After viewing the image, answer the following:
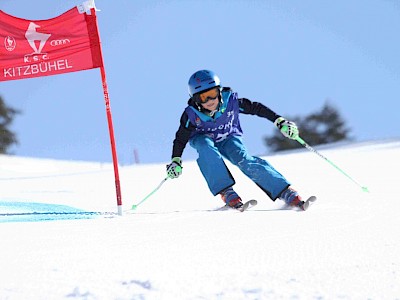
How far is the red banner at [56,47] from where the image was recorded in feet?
13.4

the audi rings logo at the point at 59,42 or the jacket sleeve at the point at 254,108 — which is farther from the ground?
the audi rings logo at the point at 59,42

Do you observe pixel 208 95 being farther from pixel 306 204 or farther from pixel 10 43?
pixel 10 43

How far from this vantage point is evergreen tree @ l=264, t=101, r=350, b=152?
30.4 m

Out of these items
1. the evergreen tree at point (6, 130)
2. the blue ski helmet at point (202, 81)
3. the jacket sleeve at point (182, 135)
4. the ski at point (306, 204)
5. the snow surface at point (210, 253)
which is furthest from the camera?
the evergreen tree at point (6, 130)

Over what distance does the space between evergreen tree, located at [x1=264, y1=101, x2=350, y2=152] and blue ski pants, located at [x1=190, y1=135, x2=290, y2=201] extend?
2631 centimetres

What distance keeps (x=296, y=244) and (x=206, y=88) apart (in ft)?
6.56

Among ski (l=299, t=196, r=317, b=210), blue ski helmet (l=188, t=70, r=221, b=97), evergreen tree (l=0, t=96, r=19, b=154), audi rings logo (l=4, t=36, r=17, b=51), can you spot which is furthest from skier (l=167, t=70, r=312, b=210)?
evergreen tree (l=0, t=96, r=19, b=154)

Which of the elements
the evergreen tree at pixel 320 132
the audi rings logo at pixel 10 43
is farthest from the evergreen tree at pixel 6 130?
the audi rings logo at pixel 10 43

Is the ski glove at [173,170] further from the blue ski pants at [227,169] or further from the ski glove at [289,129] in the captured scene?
the ski glove at [289,129]

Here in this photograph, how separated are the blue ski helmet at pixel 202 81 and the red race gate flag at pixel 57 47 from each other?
654 millimetres

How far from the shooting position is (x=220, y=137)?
14.1 feet

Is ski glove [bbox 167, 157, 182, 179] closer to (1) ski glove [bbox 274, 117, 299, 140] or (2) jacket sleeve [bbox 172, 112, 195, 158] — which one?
(2) jacket sleeve [bbox 172, 112, 195, 158]

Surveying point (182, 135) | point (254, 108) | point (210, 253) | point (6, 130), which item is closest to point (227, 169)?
point (182, 135)

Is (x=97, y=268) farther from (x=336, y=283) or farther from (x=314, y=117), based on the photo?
(x=314, y=117)
